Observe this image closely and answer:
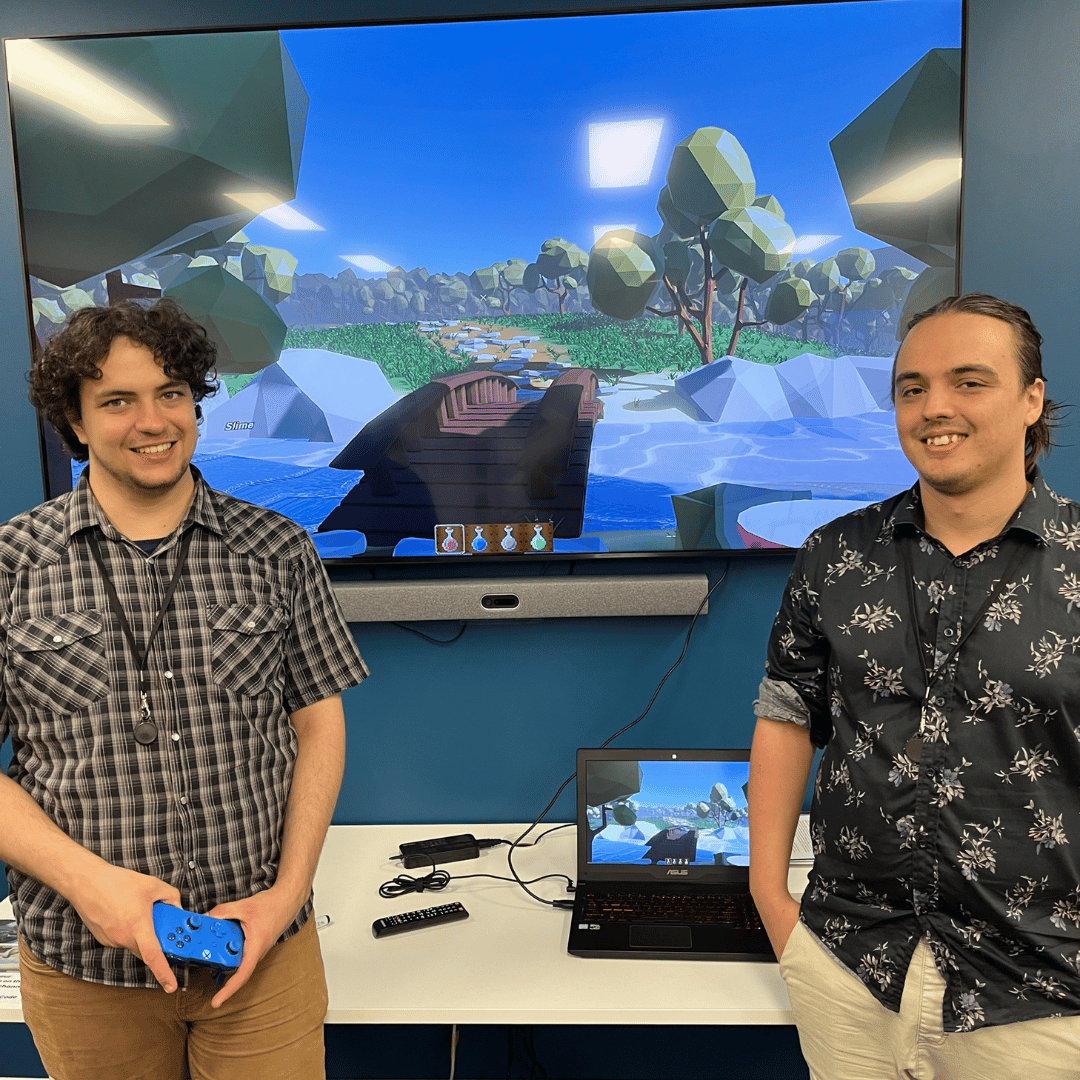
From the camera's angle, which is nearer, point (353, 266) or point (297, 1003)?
point (297, 1003)

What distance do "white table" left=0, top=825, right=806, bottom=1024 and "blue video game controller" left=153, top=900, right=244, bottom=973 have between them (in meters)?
0.38

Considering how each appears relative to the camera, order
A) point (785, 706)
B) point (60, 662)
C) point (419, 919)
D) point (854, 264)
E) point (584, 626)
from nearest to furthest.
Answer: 1. point (60, 662)
2. point (785, 706)
3. point (419, 919)
4. point (854, 264)
5. point (584, 626)

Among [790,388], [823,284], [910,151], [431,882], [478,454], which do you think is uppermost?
[910,151]

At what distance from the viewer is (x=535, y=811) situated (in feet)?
6.97

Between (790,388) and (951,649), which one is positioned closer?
(951,649)

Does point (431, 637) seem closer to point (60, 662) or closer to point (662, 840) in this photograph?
point (662, 840)

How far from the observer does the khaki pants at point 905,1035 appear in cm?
108

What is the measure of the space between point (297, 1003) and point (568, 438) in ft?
4.09

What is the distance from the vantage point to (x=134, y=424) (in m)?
1.20

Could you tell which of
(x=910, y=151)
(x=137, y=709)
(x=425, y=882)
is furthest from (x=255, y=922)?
(x=910, y=151)

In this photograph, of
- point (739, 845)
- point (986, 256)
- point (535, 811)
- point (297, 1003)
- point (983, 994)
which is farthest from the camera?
point (535, 811)

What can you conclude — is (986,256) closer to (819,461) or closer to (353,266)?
(819,461)

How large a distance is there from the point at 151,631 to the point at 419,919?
820 millimetres

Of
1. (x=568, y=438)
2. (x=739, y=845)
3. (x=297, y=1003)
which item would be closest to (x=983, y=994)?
(x=739, y=845)
